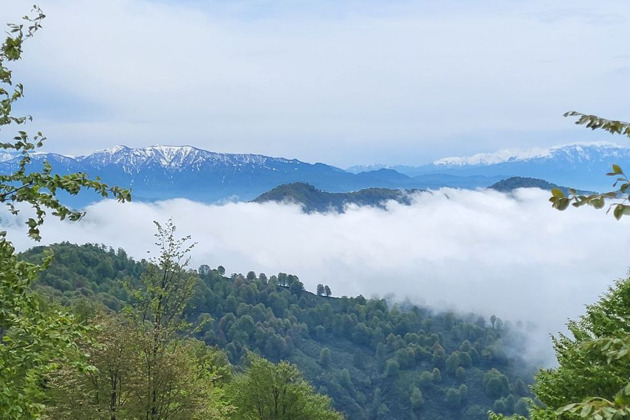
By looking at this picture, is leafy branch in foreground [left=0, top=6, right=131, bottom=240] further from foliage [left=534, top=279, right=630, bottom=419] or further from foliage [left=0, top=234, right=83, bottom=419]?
foliage [left=534, top=279, right=630, bottom=419]

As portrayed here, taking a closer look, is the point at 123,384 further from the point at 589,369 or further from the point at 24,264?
the point at 589,369

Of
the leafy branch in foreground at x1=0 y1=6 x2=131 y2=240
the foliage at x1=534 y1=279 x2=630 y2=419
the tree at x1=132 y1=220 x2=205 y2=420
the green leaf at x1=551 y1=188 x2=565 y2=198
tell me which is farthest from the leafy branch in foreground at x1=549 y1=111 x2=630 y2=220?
the tree at x1=132 y1=220 x2=205 y2=420

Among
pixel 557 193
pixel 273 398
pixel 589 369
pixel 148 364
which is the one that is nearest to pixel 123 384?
pixel 148 364

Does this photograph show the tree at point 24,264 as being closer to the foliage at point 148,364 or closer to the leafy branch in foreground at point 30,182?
the leafy branch in foreground at point 30,182

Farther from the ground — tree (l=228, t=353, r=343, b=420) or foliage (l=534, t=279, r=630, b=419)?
foliage (l=534, t=279, r=630, b=419)

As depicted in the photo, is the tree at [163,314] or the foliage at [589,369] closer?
the tree at [163,314]

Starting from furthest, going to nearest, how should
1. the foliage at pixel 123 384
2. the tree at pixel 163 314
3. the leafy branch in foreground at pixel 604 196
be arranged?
1. the tree at pixel 163 314
2. the foliage at pixel 123 384
3. the leafy branch in foreground at pixel 604 196

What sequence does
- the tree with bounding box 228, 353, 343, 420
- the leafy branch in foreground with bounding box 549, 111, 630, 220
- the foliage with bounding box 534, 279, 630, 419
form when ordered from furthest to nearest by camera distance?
1. the tree with bounding box 228, 353, 343, 420
2. the foliage with bounding box 534, 279, 630, 419
3. the leafy branch in foreground with bounding box 549, 111, 630, 220

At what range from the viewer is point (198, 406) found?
21.4 metres

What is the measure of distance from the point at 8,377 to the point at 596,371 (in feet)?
61.0

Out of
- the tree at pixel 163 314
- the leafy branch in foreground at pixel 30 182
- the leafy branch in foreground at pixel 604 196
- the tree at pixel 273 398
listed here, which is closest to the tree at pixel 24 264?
the leafy branch in foreground at pixel 30 182

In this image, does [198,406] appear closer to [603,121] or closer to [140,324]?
[140,324]

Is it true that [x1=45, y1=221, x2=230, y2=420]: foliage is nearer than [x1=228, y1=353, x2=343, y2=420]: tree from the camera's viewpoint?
Yes

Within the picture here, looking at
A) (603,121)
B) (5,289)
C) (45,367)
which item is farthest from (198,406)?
(603,121)
